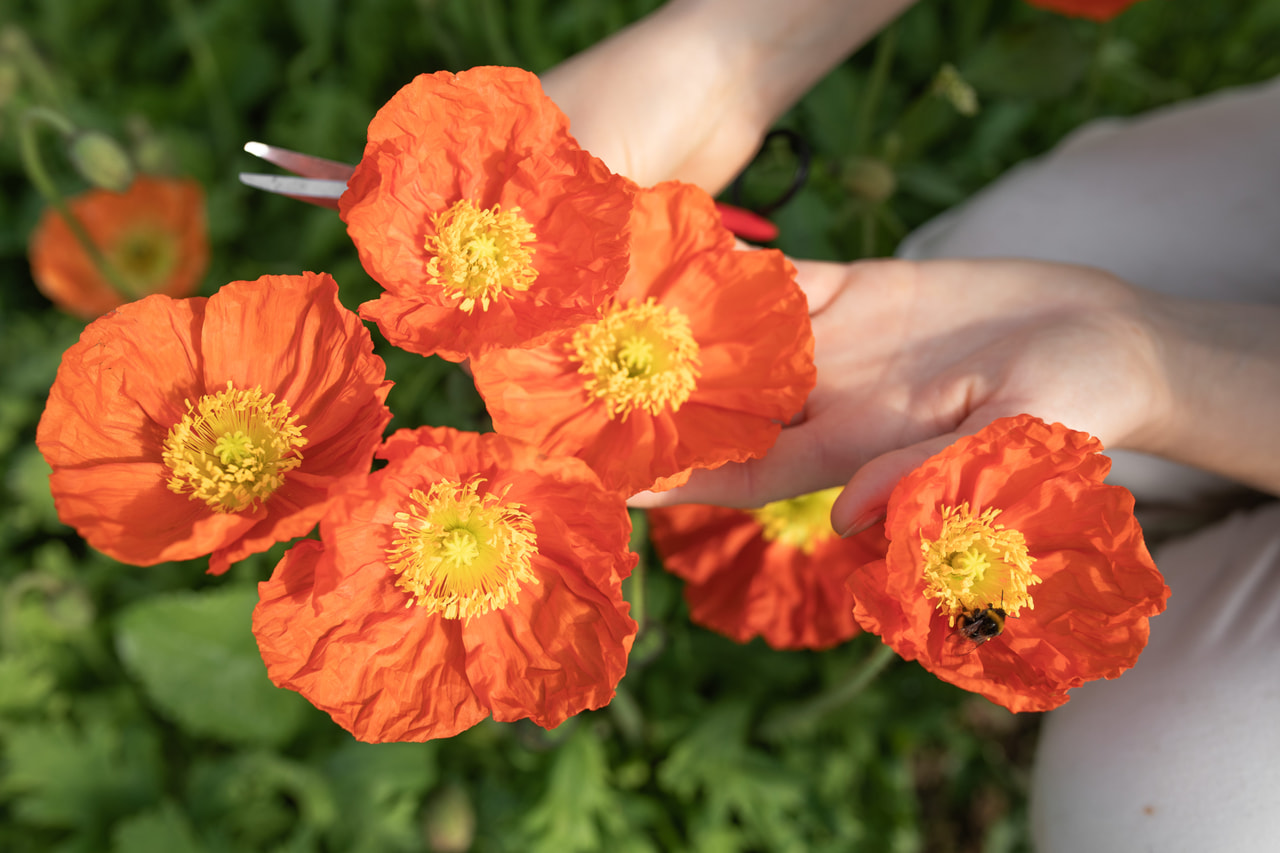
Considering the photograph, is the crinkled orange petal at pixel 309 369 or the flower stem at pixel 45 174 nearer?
the crinkled orange petal at pixel 309 369

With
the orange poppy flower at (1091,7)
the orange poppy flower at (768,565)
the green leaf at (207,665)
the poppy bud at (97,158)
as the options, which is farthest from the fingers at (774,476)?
the poppy bud at (97,158)

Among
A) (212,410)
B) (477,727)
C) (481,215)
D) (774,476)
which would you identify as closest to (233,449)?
(212,410)

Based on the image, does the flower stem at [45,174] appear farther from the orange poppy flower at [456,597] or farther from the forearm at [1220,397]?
the forearm at [1220,397]

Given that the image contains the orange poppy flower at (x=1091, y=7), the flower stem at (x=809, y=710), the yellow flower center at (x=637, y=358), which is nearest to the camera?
the yellow flower center at (x=637, y=358)

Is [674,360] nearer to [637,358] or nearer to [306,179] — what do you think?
[637,358]

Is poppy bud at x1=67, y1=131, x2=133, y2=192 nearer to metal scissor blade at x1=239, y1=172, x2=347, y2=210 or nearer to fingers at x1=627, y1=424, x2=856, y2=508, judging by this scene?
metal scissor blade at x1=239, y1=172, x2=347, y2=210

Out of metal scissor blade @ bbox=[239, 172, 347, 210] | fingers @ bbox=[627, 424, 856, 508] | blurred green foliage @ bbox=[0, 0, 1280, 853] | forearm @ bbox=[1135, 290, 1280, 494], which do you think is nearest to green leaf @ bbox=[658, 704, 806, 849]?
blurred green foliage @ bbox=[0, 0, 1280, 853]
